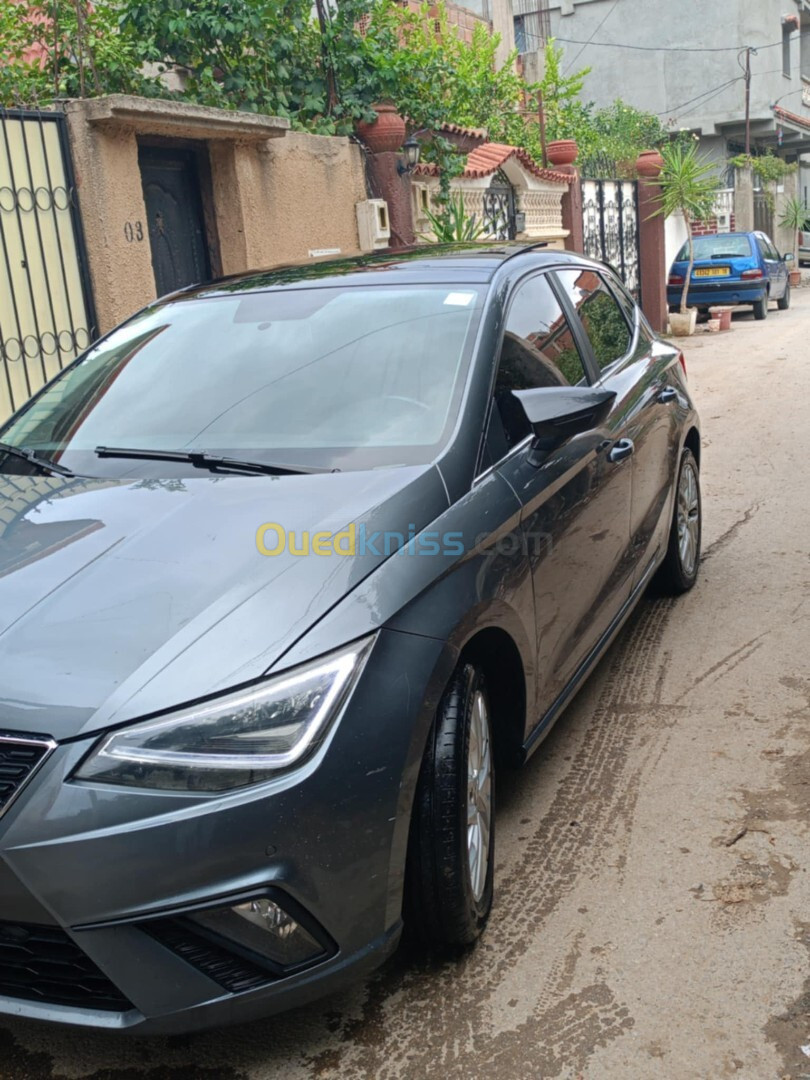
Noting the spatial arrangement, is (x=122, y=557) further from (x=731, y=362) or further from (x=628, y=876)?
(x=731, y=362)

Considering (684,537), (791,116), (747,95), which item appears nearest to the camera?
(684,537)

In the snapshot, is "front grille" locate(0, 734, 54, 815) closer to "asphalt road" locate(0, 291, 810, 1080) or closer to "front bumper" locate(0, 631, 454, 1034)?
"front bumper" locate(0, 631, 454, 1034)

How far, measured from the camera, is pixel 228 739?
6.66ft

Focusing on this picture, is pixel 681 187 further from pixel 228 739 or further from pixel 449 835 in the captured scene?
pixel 228 739

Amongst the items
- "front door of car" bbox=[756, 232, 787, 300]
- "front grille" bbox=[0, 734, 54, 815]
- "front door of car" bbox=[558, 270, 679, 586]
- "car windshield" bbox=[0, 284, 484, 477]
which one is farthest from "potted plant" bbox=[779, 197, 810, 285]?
"front grille" bbox=[0, 734, 54, 815]

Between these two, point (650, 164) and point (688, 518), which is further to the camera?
point (650, 164)

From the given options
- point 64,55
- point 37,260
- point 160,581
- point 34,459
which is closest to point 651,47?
point 64,55

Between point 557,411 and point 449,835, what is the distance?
4.06ft

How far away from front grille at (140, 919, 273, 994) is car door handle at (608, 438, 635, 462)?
2239 mm

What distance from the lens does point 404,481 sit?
2678 millimetres

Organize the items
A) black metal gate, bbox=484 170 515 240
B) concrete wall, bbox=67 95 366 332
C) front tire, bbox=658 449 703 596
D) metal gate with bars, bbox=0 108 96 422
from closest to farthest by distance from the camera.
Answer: front tire, bbox=658 449 703 596
metal gate with bars, bbox=0 108 96 422
concrete wall, bbox=67 95 366 332
black metal gate, bbox=484 170 515 240

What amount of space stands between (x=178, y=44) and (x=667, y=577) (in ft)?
20.3

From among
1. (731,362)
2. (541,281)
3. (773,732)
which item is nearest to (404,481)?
(541,281)

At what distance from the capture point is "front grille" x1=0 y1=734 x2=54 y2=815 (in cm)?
197
